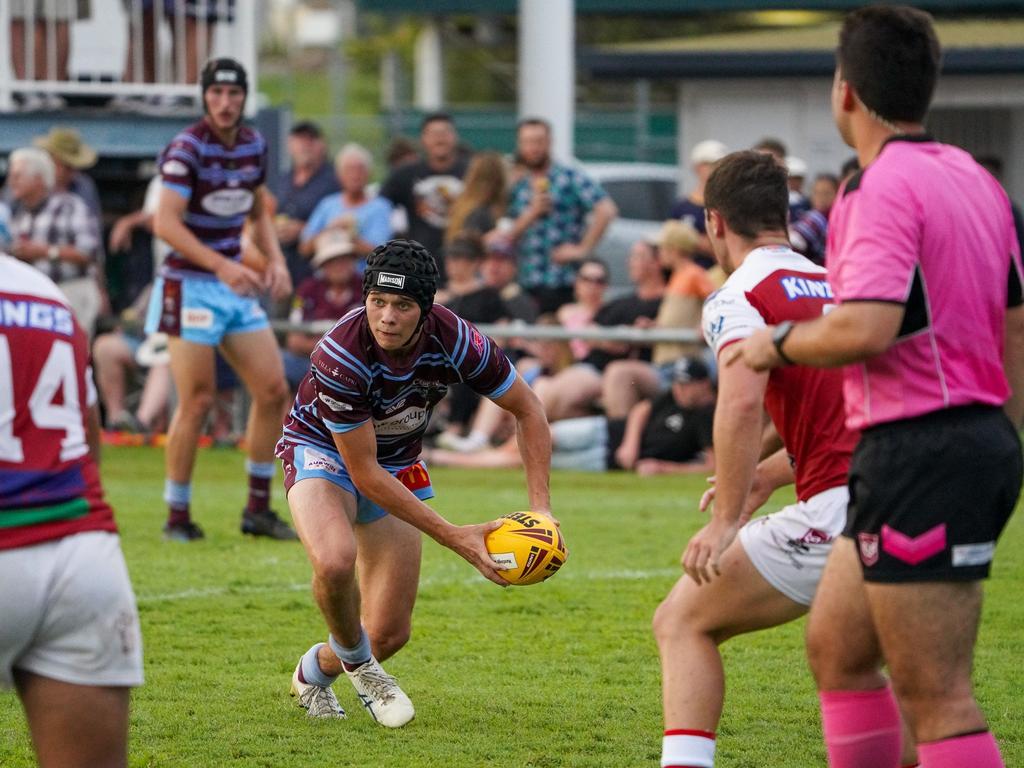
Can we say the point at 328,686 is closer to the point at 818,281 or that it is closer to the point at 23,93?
the point at 818,281

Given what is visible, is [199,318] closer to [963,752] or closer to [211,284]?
[211,284]

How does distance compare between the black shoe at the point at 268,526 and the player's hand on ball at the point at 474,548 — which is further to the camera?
the black shoe at the point at 268,526

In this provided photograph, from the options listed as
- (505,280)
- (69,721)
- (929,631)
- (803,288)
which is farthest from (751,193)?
(505,280)

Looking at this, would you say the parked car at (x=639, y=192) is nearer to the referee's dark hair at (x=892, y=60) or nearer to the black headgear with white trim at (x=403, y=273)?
the black headgear with white trim at (x=403, y=273)

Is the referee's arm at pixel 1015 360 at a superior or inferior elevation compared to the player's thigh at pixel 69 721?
superior

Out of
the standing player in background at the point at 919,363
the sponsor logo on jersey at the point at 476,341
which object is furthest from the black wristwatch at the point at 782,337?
the sponsor logo on jersey at the point at 476,341

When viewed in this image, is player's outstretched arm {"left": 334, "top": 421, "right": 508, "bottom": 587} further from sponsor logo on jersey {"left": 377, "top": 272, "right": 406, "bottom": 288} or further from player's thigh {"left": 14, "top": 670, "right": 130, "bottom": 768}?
player's thigh {"left": 14, "top": 670, "right": 130, "bottom": 768}

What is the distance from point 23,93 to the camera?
1497 centimetres

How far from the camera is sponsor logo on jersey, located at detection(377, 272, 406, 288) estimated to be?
5.19m

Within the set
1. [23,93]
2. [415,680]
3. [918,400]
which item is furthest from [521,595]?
[23,93]

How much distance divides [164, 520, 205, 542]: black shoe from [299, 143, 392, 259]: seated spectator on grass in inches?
197

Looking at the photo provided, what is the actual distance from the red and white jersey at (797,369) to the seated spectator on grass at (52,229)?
1006 centimetres

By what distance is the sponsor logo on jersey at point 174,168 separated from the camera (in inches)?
348

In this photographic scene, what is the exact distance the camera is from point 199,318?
29.4 ft
